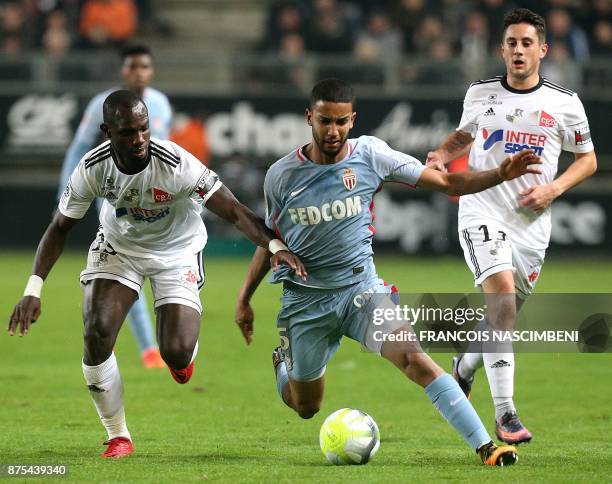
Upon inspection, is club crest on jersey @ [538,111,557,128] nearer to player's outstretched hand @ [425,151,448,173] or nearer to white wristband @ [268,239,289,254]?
player's outstretched hand @ [425,151,448,173]

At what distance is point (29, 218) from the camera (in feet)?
65.5

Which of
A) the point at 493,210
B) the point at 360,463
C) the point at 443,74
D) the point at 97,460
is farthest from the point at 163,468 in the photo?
the point at 443,74

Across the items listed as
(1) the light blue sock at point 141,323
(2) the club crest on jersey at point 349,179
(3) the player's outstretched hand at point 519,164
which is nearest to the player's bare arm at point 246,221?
(2) the club crest on jersey at point 349,179

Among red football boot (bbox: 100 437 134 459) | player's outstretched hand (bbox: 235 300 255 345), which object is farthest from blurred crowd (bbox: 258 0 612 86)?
red football boot (bbox: 100 437 134 459)

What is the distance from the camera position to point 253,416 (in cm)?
846

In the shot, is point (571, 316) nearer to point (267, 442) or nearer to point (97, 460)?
point (267, 442)

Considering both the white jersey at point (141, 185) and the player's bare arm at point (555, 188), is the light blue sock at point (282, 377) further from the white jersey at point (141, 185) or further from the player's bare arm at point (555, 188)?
the player's bare arm at point (555, 188)

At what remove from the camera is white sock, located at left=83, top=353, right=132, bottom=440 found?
22.6 ft

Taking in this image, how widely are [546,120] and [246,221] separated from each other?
2159 mm

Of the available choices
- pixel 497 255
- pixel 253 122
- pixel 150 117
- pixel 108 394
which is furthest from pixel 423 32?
pixel 108 394

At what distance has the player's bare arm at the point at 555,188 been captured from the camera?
734 centimetres

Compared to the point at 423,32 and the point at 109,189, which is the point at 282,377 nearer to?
the point at 109,189

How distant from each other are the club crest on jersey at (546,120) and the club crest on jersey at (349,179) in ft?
5.19

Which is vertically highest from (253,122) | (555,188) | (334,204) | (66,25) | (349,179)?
(66,25)
